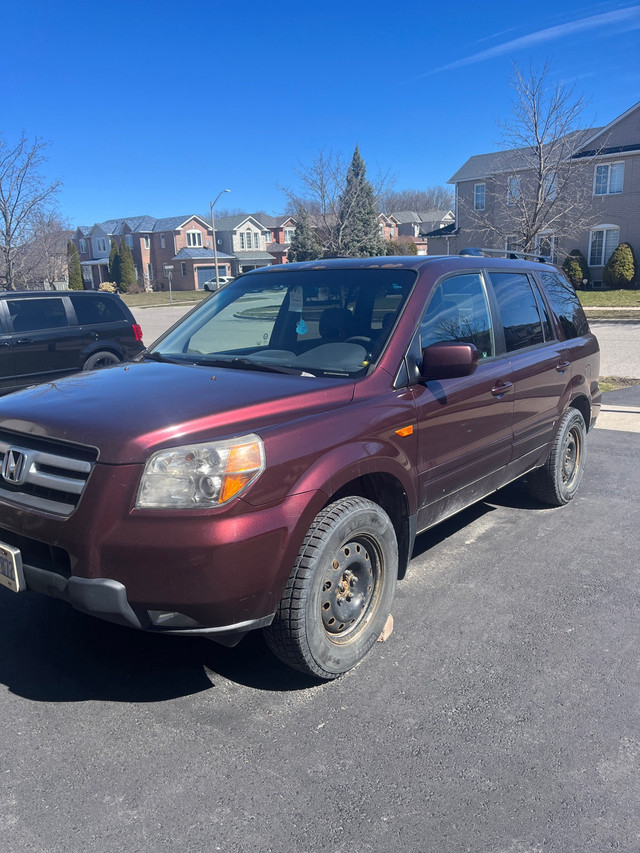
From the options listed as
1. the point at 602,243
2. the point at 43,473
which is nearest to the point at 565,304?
the point at 43,473

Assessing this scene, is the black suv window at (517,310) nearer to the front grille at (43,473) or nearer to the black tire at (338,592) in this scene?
the black tire at (338,592)

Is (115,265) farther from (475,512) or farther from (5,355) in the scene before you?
(475,512)

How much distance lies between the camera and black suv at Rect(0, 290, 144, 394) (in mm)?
9938

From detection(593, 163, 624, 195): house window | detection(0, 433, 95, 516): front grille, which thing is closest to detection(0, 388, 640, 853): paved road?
detection(0, 433, 95, 516): front grille

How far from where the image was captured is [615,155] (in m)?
33.7

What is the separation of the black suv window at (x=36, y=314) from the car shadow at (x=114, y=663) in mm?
7308

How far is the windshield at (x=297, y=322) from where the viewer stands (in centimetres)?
365

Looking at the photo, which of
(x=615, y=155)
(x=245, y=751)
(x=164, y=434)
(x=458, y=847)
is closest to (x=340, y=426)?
(x=164, y=434)

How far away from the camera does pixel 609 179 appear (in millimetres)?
34844

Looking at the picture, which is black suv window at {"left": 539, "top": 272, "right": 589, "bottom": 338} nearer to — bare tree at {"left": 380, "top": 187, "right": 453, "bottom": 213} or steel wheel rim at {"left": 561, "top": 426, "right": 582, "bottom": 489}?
steel wheel rim at {"left": 561, "top": 426, "right": 582, "bottom": 489}

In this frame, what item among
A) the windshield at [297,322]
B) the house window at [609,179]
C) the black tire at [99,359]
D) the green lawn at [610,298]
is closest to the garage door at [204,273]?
the house window at [609,179]

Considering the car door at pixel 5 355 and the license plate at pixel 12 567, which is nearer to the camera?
the license plate at pixel 12 567

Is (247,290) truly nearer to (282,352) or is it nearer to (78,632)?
(282,352)

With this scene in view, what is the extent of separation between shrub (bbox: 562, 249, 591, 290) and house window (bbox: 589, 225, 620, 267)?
3.20 ft
